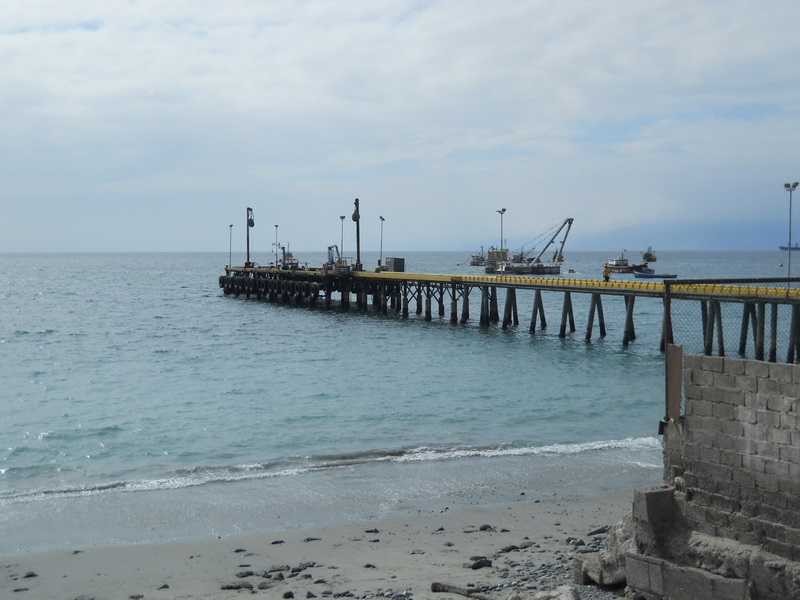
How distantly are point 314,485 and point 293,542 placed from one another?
335 cm

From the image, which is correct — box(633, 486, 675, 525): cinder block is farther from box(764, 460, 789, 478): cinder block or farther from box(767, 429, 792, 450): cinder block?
box(767, 429, 792, 450): cinder block

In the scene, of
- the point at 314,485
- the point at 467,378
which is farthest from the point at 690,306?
the point at 314,485

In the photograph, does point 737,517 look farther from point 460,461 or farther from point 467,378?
point 467,378

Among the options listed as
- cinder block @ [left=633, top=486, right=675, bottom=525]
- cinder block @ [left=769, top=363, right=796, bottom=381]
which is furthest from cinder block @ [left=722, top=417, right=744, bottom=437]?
cinder block @ [left=633, top=486, right=675, bottom=525]

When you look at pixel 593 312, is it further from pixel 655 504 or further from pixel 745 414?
pixel 745 414

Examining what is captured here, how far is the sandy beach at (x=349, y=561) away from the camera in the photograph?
1054 centimetres

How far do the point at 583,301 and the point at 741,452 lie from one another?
80.4 metres

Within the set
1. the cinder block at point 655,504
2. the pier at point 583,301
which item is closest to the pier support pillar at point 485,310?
the pier at point 583,301

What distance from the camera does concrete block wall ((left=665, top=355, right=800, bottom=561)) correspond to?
24.7 ft

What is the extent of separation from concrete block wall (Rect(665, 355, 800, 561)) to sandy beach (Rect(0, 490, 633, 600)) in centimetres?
235

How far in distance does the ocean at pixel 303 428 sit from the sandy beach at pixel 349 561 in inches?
28.9

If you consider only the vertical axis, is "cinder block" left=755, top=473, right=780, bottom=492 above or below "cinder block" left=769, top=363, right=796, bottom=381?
below

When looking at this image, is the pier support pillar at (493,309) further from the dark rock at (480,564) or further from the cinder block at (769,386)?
the cinder block at (769,386)

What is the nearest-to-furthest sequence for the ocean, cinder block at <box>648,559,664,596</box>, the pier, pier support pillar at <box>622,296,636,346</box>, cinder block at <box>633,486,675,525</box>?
1. cinder block at <box>648,559,664,596</box>
2. cinder block at <box>633,486,675,525</box>
3. the ocean
4. the pier
5. pier support pillar at <box>622,296,636,346</box>
